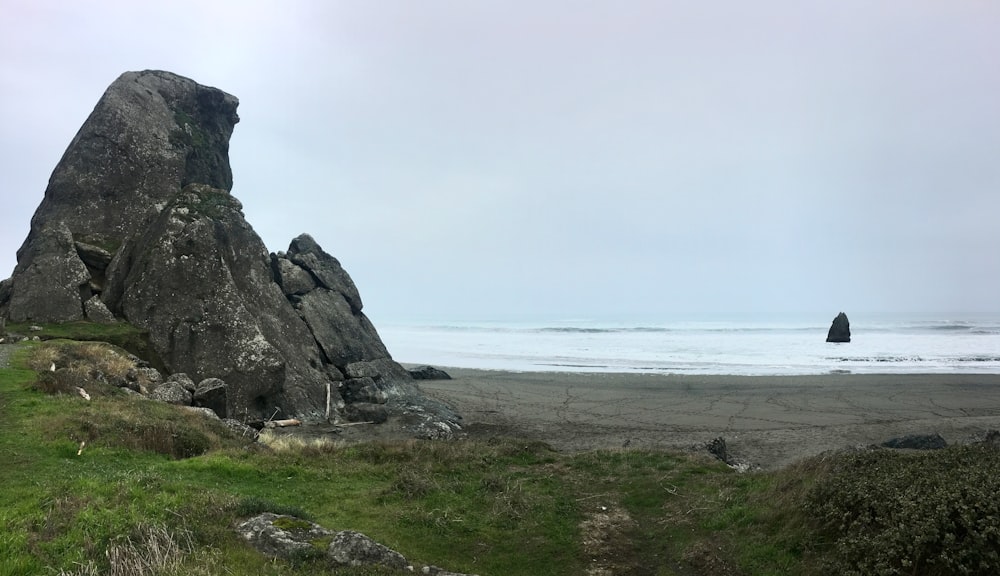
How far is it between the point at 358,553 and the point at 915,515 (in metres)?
7.15

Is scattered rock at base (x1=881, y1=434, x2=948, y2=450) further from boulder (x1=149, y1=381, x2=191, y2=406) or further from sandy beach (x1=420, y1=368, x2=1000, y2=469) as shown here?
boulder (x1=149, y1=381, x2=191, y2=406)

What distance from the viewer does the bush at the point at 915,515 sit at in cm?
642

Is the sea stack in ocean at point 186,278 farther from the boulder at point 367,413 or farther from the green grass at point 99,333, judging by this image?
the green grass at point 99,333

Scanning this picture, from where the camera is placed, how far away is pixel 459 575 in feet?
26.1

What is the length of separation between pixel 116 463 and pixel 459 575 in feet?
26.1

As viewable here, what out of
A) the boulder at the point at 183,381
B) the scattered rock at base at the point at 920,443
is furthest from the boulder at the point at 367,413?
the scattered rock at base at the point at 920,443

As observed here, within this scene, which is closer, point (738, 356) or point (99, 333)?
point (99, 333)

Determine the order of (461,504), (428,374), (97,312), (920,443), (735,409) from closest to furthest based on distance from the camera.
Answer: (461,504) < (920,443) < (97,312) < (735,409) < (428,374)

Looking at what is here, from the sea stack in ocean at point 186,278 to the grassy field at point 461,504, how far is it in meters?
8.38

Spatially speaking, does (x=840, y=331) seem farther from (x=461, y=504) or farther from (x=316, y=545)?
(x=316, y=545)

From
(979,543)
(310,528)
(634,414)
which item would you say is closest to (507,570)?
(310,528)

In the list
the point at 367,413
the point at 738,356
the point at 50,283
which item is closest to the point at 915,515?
the point at 367,413

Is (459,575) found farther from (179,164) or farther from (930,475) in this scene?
(179,164)

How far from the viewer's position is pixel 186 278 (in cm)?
2542
